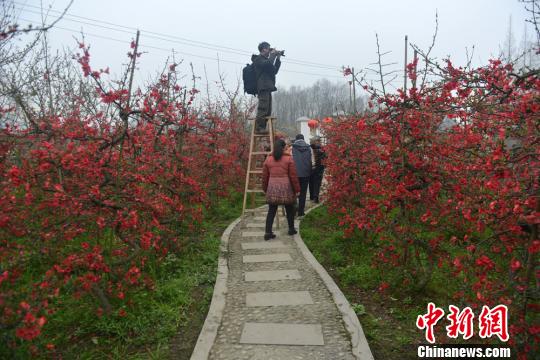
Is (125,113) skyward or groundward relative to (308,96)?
groundward

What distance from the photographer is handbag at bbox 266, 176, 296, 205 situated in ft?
19.2

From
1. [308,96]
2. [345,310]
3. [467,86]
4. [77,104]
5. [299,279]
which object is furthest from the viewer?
[308,96]

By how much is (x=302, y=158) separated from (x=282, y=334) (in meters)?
5.00

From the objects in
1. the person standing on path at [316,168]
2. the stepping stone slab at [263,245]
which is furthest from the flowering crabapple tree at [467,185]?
the person standing on path at [316,168]

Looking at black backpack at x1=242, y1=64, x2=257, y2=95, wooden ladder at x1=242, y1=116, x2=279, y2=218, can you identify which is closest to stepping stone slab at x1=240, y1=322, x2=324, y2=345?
wooden ladder at x1=242, y1=116, x2=279, y2=218

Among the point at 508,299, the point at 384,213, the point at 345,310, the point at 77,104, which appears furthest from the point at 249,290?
the point at 77,104

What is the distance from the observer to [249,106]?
14062 millimetres

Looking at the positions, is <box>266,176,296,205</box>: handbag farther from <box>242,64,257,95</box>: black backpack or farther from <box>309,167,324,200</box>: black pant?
<box>309,167,324,200</box>: black pant

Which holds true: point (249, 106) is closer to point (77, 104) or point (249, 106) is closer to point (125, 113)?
point (77, 104)

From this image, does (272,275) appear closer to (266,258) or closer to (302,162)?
(266,258)

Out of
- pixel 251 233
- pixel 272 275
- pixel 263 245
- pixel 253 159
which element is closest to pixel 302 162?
pixel 253 159

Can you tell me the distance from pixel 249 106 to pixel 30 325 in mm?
12348

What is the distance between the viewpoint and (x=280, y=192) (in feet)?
19.2

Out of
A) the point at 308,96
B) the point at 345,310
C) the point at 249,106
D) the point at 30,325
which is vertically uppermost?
the point at 308,96
